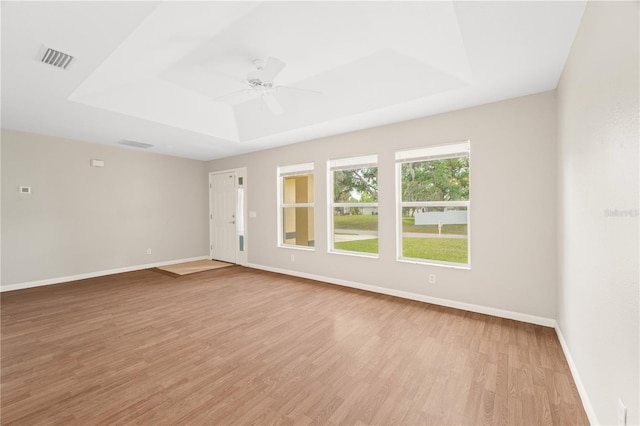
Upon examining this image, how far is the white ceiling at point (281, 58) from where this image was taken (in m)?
2.02

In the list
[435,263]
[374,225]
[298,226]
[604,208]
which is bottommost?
[435,263]

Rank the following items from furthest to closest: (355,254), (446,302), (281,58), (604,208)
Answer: (355,254) < (446,302) < (281,58) < (604,208)

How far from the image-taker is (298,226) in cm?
615

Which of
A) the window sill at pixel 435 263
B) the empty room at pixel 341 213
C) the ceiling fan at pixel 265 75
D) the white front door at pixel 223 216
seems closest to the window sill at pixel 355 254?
the empty room at pixel 341 213

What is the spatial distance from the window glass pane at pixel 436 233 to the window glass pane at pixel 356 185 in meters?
0.68

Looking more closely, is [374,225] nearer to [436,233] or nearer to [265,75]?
[436,233]

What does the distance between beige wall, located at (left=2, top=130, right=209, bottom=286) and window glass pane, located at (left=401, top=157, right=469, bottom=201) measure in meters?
5.44

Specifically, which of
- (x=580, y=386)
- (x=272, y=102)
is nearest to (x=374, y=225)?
(x=272, y=102)

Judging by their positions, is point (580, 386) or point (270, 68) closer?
point (580, 386)

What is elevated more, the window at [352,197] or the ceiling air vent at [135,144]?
the ceiling air vent at [135,144]

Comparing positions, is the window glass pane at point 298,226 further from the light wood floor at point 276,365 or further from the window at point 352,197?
the light wood floor at point 276,365

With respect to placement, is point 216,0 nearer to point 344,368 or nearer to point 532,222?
point 344,368

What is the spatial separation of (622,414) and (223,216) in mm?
6863

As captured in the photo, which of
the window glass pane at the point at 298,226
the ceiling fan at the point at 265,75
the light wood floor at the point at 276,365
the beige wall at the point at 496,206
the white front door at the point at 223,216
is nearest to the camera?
the light wood floor at the point at 276,365
